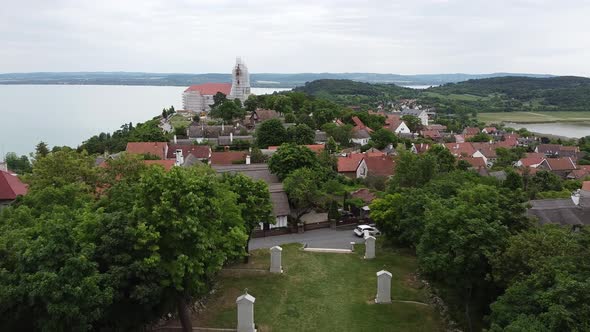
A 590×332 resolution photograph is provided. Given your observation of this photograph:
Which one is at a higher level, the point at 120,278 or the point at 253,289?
the point at 120,278

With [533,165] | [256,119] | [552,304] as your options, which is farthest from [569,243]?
[256,119]

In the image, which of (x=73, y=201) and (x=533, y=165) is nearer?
(x=73, y=201)

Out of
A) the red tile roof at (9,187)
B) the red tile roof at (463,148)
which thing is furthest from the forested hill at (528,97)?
the red tile roof at (9,187)

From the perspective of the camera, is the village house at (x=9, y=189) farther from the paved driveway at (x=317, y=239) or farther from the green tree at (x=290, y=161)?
the green tree at (x=290, y=161)

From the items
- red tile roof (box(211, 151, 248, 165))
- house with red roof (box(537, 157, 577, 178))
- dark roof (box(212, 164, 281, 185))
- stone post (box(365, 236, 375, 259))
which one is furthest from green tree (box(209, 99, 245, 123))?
stone post (box(365, 236, 375, 259))

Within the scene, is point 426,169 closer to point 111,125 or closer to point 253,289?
point 253,289

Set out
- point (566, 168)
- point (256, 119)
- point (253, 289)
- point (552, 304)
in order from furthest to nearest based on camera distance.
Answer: point (256, 119), point (566, 168), point (253, 289), point (552, 304)
